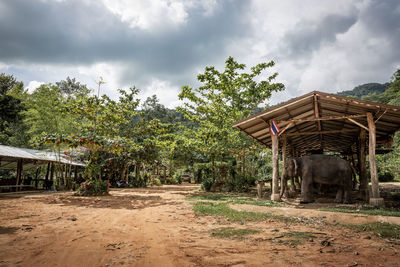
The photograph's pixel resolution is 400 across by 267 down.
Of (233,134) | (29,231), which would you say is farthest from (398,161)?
(29,231)

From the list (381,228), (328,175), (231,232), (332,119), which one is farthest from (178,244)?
(332,119)

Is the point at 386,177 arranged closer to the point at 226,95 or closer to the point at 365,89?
the point at 226,95

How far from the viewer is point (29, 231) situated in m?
4.30

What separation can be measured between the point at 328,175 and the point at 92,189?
11112mm

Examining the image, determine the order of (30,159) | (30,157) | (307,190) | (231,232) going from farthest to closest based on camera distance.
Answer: (30,159)
(30,157)
(307,190)
(231,232)

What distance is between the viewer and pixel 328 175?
878 centimetres

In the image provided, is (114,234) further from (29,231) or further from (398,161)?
(398,161)

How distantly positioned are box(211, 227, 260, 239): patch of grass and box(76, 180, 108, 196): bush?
8771 mm

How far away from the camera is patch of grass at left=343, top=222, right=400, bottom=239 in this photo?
4000 mm

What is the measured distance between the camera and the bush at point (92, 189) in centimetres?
1091

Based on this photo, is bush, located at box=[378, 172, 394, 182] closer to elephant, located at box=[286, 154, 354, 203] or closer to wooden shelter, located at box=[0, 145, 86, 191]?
elephant, located at box=[286, 154, 354, 203]

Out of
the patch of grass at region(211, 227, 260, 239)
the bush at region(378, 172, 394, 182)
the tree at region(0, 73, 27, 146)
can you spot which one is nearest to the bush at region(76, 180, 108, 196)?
the patch of grass at region(211, 227, 260, 239)

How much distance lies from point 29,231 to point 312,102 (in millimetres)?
9487

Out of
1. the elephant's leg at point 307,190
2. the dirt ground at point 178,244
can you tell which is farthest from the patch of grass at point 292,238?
the elephant's leg at point 307,190
